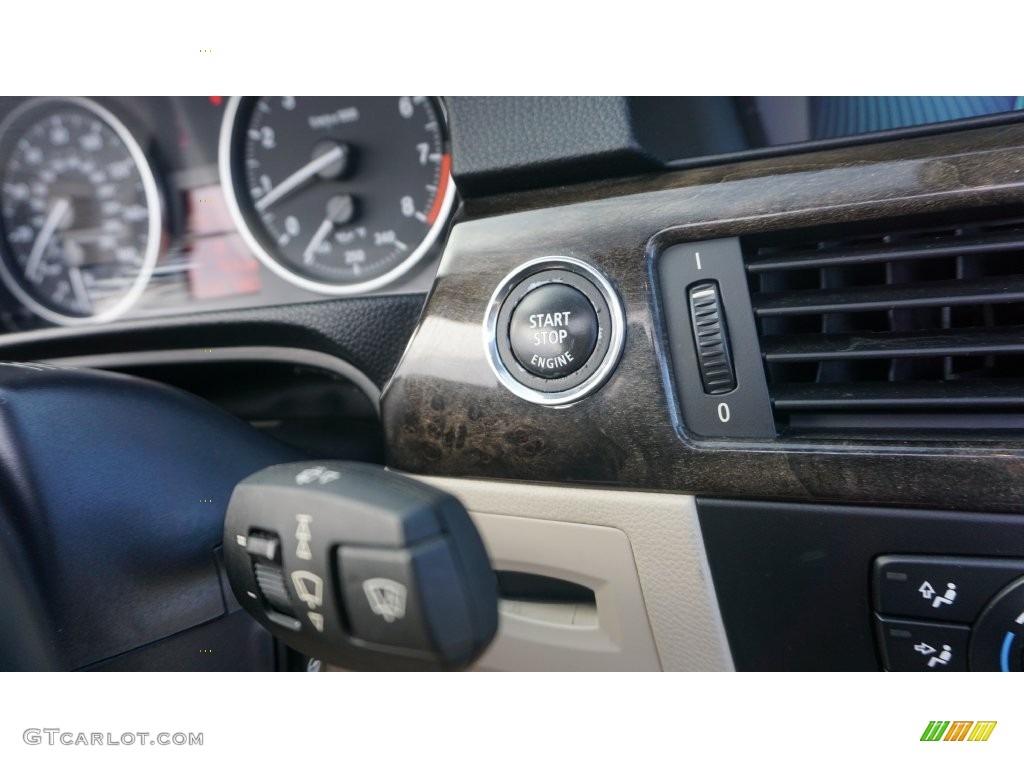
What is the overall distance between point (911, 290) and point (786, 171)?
0.47 feet

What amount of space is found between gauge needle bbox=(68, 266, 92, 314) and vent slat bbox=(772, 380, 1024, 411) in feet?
3.44

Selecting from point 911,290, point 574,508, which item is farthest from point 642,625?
point 911,290

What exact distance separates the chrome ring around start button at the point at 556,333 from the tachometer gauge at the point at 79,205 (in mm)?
674

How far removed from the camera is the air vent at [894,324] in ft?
1.99

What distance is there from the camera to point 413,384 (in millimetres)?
825

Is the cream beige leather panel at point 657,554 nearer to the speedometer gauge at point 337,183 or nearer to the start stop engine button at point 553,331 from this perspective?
the start stop engine button at point 553,331

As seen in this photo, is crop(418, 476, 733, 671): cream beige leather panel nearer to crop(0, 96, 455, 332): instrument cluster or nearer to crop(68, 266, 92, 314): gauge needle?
crop(0, 96, 455, 332): instrument cluster

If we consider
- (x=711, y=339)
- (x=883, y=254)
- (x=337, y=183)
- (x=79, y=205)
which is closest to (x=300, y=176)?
(x=337, y=183)

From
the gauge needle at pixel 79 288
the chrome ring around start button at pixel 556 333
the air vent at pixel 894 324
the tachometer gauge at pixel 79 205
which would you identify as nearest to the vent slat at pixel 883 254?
the air vent at pixel 894 324

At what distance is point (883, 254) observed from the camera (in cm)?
63

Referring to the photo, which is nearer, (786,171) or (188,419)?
(786,171)

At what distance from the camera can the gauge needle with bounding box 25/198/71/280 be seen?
1217 mm

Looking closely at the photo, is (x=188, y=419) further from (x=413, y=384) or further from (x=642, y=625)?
(x=642, y=625)
